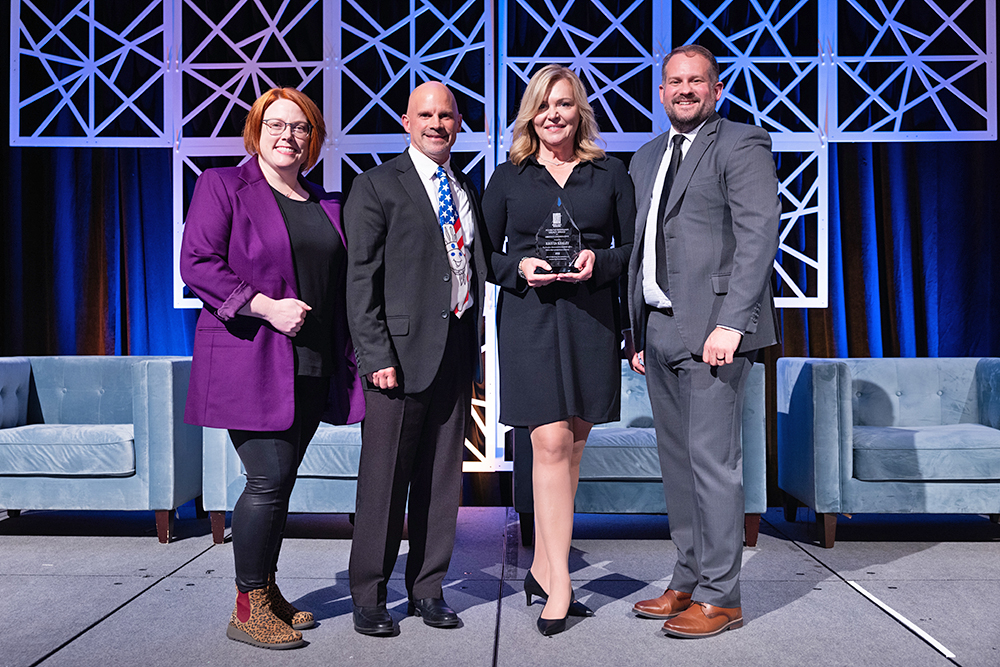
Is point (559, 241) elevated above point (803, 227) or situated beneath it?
situated beneath

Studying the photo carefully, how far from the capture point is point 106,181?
4.52m

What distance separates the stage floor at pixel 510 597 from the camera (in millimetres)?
2164

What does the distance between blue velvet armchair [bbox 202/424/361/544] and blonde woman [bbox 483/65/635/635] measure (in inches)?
51.2

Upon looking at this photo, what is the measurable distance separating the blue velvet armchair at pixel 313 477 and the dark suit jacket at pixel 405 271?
4.19 ft

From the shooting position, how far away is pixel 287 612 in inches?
92.2

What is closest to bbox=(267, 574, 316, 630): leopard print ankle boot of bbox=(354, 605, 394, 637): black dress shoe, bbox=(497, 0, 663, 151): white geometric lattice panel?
bbox=(354, 605, 394, 637): black dress shoe

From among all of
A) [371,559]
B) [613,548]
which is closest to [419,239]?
[371,559]

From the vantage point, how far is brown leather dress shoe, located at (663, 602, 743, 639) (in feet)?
7.49

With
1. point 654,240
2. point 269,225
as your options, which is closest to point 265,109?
point 269,225

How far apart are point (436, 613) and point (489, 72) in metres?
3.00

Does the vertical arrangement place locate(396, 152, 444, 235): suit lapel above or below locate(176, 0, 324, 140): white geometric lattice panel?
below

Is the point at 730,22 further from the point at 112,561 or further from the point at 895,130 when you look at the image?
the point at 112,561

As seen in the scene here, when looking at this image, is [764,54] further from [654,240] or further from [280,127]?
[280,127]

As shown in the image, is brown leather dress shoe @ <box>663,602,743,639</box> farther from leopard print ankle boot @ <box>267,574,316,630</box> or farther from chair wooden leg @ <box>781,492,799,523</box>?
chair wooden leg @ <box>781,492,799,523</box>
